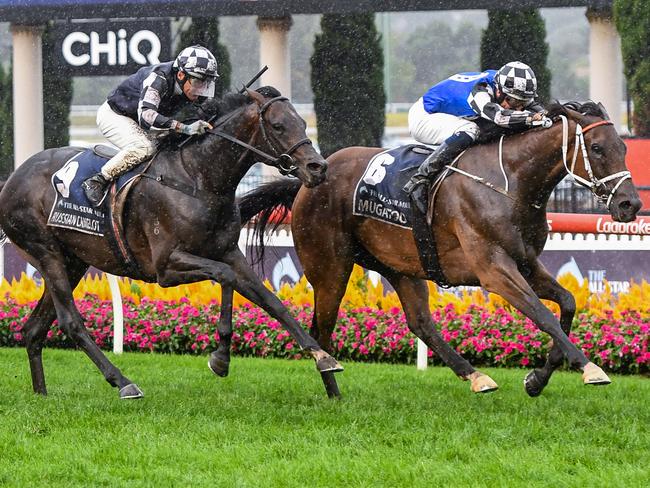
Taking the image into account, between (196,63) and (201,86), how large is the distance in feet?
0.70

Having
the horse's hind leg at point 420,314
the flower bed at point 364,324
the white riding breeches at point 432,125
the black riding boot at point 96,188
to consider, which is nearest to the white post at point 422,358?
the flower bed at point 364,324

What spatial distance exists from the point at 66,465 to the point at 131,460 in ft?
0.89

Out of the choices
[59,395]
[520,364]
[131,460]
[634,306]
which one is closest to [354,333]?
[520,364]

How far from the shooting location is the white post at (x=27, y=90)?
60.0 feet

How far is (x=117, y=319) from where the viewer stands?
9.23 m

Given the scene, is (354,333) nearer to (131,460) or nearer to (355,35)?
(131,460)

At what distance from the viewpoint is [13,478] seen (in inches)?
191

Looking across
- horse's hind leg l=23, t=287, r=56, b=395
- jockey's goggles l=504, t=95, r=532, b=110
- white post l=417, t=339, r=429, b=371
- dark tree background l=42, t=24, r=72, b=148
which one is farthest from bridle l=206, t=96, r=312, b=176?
dark tree background l=42, t=24, r=72, b=148

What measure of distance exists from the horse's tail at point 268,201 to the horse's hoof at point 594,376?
2.66m

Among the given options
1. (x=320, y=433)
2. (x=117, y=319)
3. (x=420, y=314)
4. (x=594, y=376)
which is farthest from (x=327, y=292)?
(x=117, y=319)

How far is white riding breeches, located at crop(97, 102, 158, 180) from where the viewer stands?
6.77 metres

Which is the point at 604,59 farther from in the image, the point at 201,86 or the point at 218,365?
the point at 218,365

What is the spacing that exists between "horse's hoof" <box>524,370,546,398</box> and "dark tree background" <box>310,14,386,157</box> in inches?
521

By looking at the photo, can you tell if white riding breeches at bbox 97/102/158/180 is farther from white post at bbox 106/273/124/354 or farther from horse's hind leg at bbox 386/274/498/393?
white post at bbox 106/273/124/354
